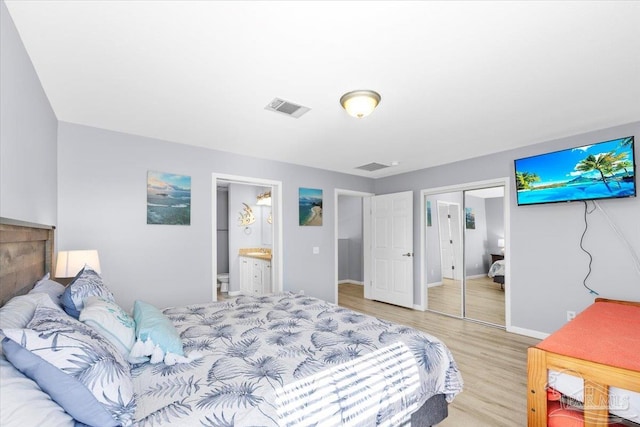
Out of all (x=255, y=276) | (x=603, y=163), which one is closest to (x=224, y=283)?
(x=255, y=276)

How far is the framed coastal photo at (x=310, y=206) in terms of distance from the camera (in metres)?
4.83

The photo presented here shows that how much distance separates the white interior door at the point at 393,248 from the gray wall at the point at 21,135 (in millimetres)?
4772

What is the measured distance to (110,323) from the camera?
1.46 meters

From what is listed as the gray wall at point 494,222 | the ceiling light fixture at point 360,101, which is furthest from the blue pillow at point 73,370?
the gray wall at point 494,222

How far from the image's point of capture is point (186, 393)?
4.20 ft

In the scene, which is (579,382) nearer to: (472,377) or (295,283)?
(472,377)

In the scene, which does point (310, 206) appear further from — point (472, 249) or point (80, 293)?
point (80, 293)

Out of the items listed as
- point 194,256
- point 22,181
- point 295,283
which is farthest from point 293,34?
point 295,283

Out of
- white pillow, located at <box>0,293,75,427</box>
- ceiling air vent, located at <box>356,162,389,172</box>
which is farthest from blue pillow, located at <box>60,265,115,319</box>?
ceiling air vent, located at <box>356,162,389,172</box>

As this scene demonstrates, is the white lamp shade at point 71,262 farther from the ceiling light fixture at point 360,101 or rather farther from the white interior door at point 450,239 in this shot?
the white interior door at point 450,239

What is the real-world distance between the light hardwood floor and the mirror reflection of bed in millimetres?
462

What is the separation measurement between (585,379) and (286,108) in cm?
274

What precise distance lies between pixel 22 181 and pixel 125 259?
167cm

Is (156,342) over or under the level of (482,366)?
over
